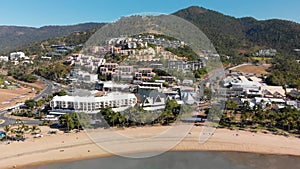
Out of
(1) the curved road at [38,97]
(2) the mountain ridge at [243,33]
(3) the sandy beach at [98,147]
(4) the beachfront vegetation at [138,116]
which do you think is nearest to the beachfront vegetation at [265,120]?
(3) the sandy beach at [98,147]

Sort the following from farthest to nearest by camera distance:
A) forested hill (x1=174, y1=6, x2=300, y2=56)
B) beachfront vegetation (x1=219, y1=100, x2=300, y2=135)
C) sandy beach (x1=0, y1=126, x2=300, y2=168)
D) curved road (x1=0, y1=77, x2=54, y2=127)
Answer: forested hill (x1=174, y1=6, x2=300, y2=56) → curved road (x1=0, y1=77, x2=54, y2=127) → beachfront vegetation (x1=219, y1=100, x2=300, y2=135) → sandy beach (x1=0, y1=126, x2=300, y2=168)

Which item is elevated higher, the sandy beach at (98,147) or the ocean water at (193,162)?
the sandy beach at (98,147)

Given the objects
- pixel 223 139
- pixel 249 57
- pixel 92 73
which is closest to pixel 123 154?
pixel 223 139

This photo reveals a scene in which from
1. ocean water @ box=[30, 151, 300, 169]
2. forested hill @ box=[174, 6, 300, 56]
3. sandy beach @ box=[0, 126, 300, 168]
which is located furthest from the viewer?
forested hill @ box=[174, 6, 300, 56]

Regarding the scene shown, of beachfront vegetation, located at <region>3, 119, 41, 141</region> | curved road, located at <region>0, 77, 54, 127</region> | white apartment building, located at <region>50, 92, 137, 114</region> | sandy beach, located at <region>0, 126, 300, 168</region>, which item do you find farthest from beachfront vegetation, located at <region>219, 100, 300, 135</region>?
curved road, located at <region>0, 77, 54, 127</region>

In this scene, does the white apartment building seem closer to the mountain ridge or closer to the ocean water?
the ocean water

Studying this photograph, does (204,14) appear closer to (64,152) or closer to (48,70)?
(48,70)

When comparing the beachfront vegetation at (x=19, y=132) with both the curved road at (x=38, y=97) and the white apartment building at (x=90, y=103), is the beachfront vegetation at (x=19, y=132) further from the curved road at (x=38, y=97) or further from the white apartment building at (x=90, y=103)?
the white apartment building at (x=90, y=103)
